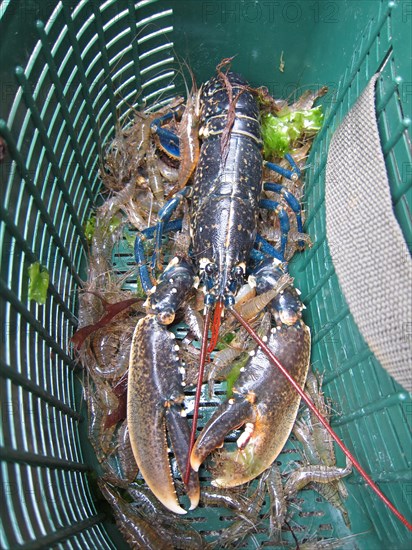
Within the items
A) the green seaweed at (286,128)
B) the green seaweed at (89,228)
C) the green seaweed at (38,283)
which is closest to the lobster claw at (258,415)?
the green seaweed at (38,283)

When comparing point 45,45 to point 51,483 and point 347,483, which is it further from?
point 347,483

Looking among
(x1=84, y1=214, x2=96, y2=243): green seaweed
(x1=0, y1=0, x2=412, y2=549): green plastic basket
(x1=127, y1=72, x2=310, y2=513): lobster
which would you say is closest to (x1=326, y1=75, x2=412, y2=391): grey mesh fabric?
(x1=0, y1=0, x2=412, y2=549): green plastic basket

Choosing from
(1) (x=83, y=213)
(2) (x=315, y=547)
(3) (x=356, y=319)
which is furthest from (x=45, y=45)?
(2) (x=315, y=547)

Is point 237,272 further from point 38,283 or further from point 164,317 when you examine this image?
point 38,283

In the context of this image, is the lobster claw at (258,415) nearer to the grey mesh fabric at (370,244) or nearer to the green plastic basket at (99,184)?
the green plastic basket at (99,184)

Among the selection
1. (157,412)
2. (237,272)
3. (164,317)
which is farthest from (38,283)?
(237,272)
